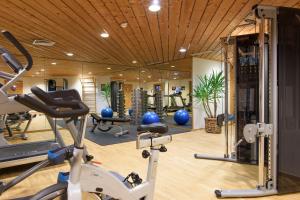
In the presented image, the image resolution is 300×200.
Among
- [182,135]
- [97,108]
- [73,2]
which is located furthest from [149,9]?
[97,108]

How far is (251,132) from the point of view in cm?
244

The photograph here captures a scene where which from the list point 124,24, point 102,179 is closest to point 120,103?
point 124,24

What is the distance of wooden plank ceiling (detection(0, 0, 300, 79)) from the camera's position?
302 centimetres

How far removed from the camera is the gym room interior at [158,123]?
1.49 metres

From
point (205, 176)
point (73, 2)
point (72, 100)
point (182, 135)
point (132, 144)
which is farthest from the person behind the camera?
point (182, 135)

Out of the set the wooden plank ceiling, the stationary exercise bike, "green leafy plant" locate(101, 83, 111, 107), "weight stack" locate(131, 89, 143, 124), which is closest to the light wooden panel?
the wooden plank ceiling

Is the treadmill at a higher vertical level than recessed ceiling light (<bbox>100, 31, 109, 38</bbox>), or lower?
lower

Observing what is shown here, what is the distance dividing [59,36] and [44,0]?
5.68ft

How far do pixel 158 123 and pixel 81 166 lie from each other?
2.72 ft

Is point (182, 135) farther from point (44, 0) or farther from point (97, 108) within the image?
point (44, 0)

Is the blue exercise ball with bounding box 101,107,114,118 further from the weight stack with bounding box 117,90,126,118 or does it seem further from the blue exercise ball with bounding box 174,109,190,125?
the blue exercise ball with bounding box 174,109,190,125

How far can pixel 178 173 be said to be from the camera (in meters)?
3.23

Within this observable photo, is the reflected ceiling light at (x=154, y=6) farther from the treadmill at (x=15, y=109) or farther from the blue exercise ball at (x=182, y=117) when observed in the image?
the blue exercise ball at (x=182, y=117)

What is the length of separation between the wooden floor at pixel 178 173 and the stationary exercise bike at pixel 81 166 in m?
0.89
